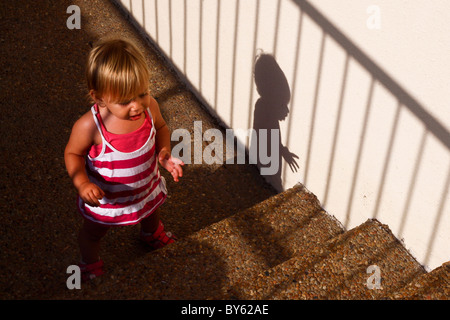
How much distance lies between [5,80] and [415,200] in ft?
10.1

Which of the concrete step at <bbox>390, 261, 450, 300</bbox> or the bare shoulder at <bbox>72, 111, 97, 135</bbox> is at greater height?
the bare shoulder at <bbox>72, 111, 97, 135</bbox>

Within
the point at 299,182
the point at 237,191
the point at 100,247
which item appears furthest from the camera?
the point at 237,191

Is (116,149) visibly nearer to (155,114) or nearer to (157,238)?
(155,114)

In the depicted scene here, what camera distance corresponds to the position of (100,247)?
2.90 m

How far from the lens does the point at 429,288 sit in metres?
2.15

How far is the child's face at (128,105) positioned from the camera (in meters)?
2.20

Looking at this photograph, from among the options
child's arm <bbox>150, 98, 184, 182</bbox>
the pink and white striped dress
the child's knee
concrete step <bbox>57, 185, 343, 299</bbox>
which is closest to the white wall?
concrete step <bbox>57, 185, 343, 299</bbox>

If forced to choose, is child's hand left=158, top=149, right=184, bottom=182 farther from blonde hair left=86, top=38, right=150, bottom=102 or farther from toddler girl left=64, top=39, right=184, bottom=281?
blonde hair left=86, top=38, right=150, bottom=102

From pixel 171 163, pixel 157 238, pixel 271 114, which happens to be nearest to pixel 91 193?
pixel 171 163

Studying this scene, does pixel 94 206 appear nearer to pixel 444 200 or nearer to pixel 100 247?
pixel 100 247

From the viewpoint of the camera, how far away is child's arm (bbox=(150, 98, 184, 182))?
2.40m

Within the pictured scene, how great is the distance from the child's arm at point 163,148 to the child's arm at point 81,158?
0.33 metres

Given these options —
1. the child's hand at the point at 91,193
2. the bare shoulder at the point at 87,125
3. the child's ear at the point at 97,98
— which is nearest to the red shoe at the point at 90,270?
the child's hand at the point at 91,193
